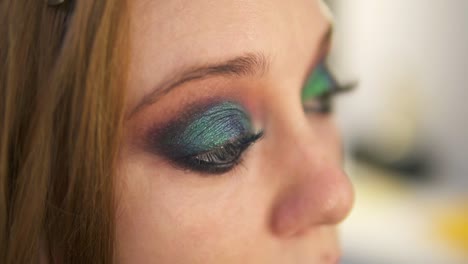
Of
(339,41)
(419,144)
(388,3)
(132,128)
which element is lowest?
(132,128)

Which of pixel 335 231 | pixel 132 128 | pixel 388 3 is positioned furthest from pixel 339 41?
pixel 132 128

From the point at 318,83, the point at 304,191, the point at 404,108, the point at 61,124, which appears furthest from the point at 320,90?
the point at 404,108

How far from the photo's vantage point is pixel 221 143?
1.87 ft

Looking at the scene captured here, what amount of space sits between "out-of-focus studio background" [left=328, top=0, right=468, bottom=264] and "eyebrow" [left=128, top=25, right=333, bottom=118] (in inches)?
42.3

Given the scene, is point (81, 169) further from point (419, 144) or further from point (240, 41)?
point (419, 144)

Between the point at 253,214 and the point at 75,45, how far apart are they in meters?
0.24

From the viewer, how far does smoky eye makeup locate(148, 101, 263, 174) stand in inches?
21.7

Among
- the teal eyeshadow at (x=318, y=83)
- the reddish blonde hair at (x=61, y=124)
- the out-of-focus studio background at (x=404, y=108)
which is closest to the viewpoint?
the reddish blonde hair at (x=61, y=124)

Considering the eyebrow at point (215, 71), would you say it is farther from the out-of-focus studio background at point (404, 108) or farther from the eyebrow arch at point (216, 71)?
the out-of-focus studio background at point (404, 108)

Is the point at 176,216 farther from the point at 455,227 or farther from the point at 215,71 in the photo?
the point at 455,227

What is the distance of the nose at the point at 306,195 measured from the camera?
587mm

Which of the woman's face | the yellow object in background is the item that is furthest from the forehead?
the yellow object in background

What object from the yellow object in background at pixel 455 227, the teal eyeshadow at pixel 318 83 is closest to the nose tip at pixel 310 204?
the teal eyeshadow at pixel 318 83

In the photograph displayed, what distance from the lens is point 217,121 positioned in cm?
56
